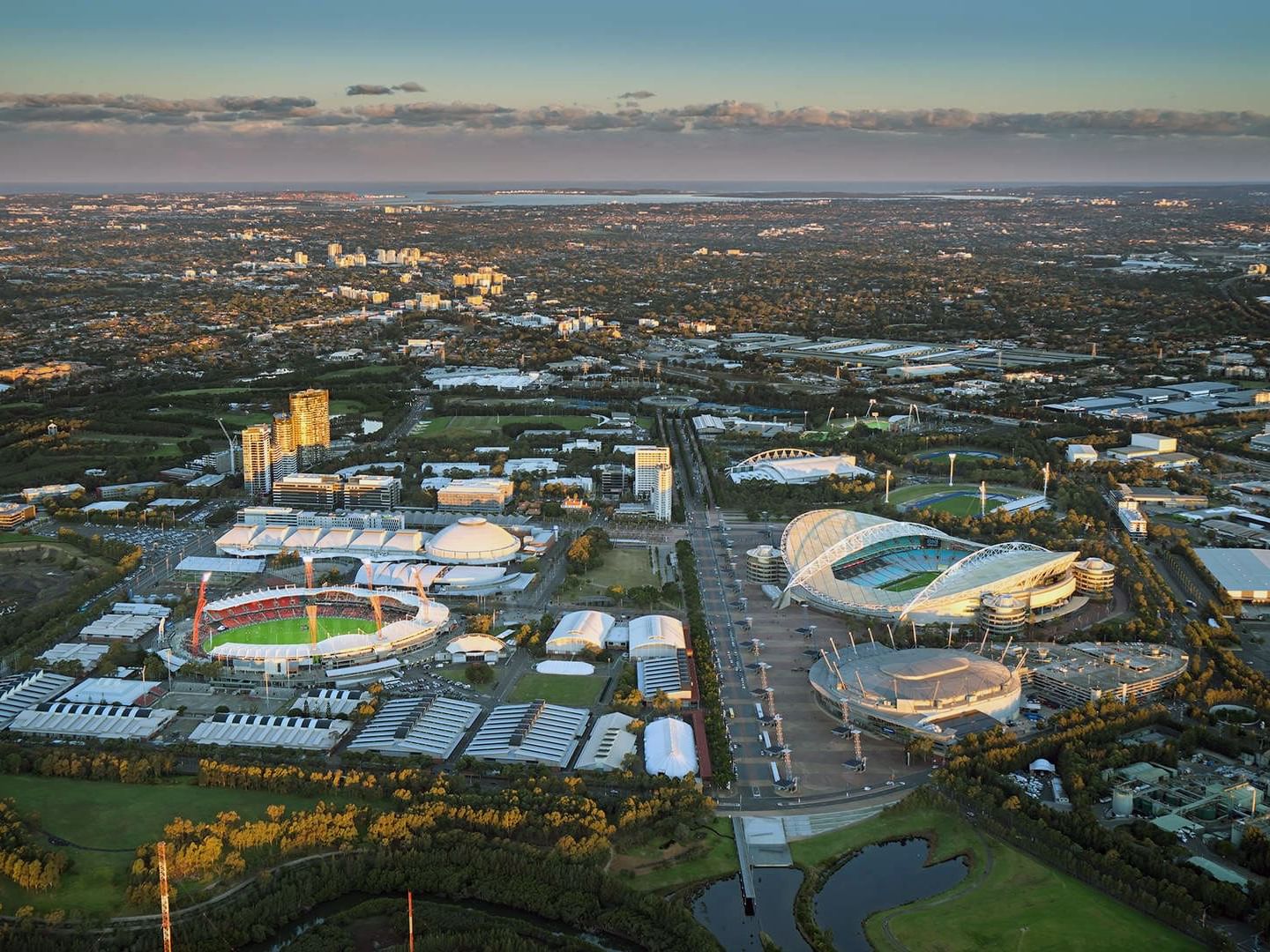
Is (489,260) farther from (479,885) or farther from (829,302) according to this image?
(479,885)

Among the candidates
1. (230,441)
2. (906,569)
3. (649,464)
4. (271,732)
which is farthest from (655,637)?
(230,441)

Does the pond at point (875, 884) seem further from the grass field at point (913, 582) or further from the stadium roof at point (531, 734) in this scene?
the grass field at point (913, 582)

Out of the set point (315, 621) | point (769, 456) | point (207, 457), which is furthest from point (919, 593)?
point (207, 457)

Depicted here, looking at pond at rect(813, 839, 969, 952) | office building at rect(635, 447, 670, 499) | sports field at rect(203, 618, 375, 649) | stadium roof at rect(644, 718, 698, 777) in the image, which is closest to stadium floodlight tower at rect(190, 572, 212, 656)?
sports field at rect(203, 618, 375, 649)

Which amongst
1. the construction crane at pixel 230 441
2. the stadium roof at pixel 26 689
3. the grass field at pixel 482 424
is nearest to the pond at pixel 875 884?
the stadium roof at pixel 26 689

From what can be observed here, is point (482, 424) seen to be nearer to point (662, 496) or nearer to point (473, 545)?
point (662, 496)
